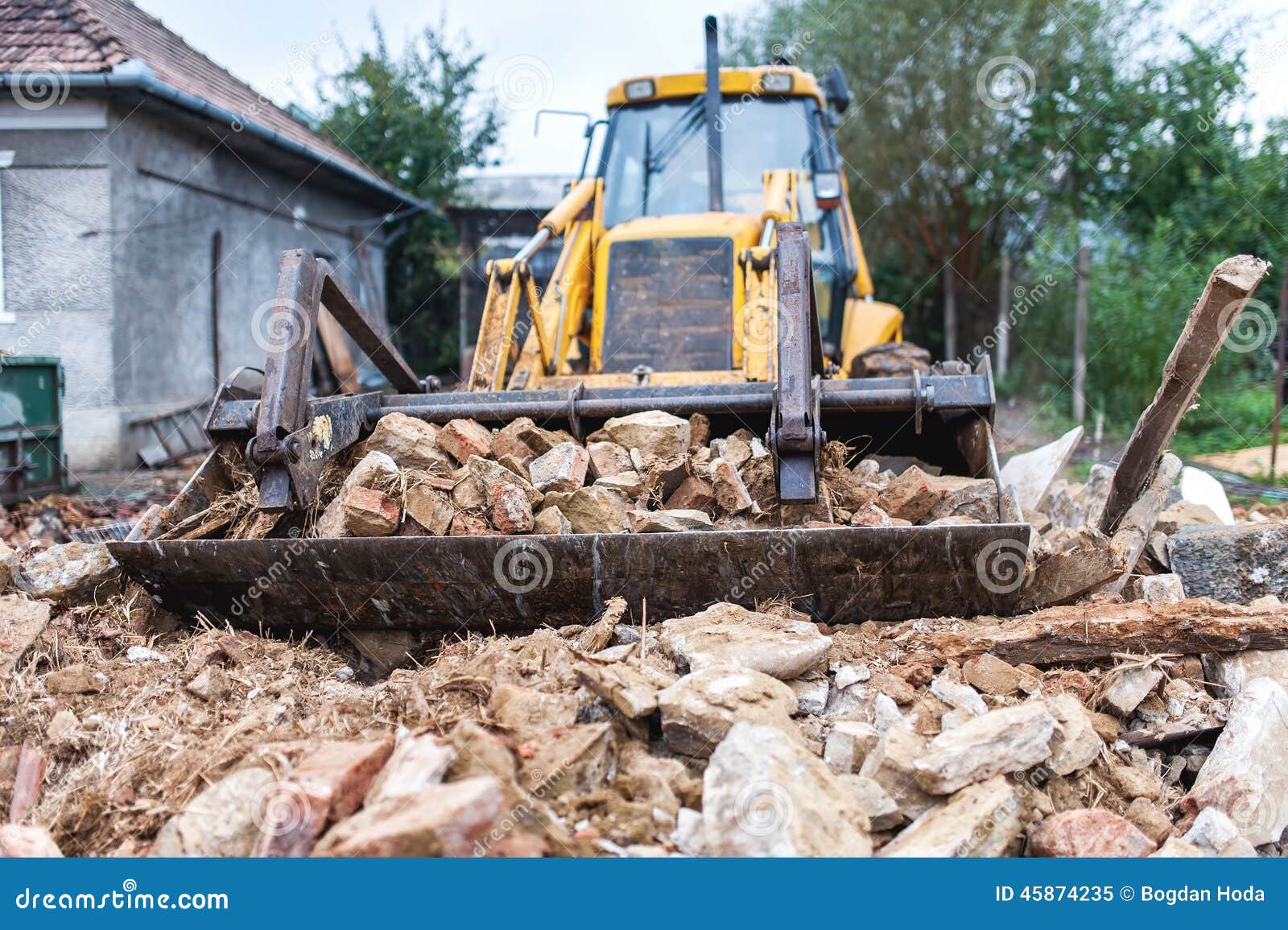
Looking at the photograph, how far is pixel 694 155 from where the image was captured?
19.4ft

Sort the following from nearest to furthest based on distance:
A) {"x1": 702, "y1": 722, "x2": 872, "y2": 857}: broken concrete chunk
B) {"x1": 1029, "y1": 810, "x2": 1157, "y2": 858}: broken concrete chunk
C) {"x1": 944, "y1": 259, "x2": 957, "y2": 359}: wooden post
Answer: {"x1": 702, "y1": 722, "x2": 872, "y2": 857}: broken concrete chunk → {"x1": 1029, "y1": 810, "x2": 1157, "y2": 858}: broken concrete chunk → {"x1": 944, "y1": 259, "x2": 957, "y2": 359}: wooden post

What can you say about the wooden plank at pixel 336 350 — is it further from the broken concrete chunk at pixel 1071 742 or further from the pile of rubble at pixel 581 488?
the broken concrete chunk at pixel 1071 742

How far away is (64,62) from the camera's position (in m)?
9.22

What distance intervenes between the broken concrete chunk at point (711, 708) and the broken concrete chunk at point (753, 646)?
0.16m

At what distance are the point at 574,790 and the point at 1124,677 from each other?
179 centimetres

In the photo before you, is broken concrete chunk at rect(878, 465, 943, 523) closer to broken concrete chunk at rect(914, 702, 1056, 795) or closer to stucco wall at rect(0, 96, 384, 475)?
broken concrete chunk at rect(914, 702, 1056, 795)

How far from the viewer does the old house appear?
30.3ft

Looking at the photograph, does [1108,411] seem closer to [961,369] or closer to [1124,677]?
[961,369]

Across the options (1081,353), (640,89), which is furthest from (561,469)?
(1081,353)

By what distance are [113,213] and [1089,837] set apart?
958 cm

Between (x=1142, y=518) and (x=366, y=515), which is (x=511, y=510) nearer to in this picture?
(x=366, y=515)

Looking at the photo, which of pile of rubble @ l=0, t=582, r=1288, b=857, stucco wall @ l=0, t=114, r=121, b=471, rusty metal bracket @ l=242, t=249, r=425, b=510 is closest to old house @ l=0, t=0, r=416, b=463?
stucco wall @ l=0, t=114, r=121, b=471

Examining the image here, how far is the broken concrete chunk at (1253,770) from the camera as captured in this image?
2807 millimetres

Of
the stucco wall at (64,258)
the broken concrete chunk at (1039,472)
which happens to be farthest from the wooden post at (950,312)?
the stucco wall at (64,258)
